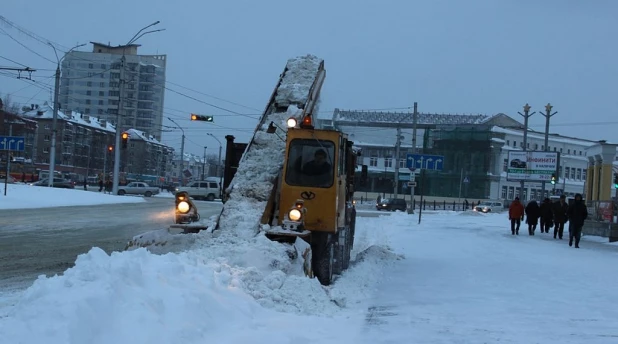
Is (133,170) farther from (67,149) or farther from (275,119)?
(275,119)

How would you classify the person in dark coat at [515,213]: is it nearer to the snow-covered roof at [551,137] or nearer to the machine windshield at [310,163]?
the machine windshield at [310,163]

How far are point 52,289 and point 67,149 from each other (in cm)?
10235

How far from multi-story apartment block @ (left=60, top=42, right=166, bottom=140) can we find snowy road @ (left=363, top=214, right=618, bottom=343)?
80891 millimetres

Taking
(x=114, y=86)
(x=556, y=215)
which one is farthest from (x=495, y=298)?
(x=114, y=86)

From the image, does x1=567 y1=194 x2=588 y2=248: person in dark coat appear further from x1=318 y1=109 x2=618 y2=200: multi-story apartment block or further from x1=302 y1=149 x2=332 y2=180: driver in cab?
x1=318 y1=109 x2=618 y2=200: multi-story apartment block

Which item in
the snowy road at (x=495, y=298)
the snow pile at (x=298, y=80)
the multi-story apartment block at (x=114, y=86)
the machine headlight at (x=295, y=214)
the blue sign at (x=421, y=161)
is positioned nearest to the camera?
the snowy road at (x=495, y=298)

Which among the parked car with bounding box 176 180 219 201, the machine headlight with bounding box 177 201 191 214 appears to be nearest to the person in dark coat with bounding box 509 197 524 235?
the machine headlight with bounding box 177 201 191 214

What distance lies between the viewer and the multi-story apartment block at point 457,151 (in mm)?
80188

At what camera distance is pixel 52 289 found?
5.59 meters

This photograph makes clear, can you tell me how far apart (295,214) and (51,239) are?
9498 mm

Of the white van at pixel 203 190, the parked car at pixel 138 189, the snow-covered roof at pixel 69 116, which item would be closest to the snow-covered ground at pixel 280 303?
the white van at pixel 203 190

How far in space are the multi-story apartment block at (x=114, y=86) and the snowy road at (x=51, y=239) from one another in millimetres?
69696

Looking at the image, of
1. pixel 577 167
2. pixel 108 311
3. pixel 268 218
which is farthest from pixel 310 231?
pixel 577 167

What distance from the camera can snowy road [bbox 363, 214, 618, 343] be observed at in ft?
24.5
